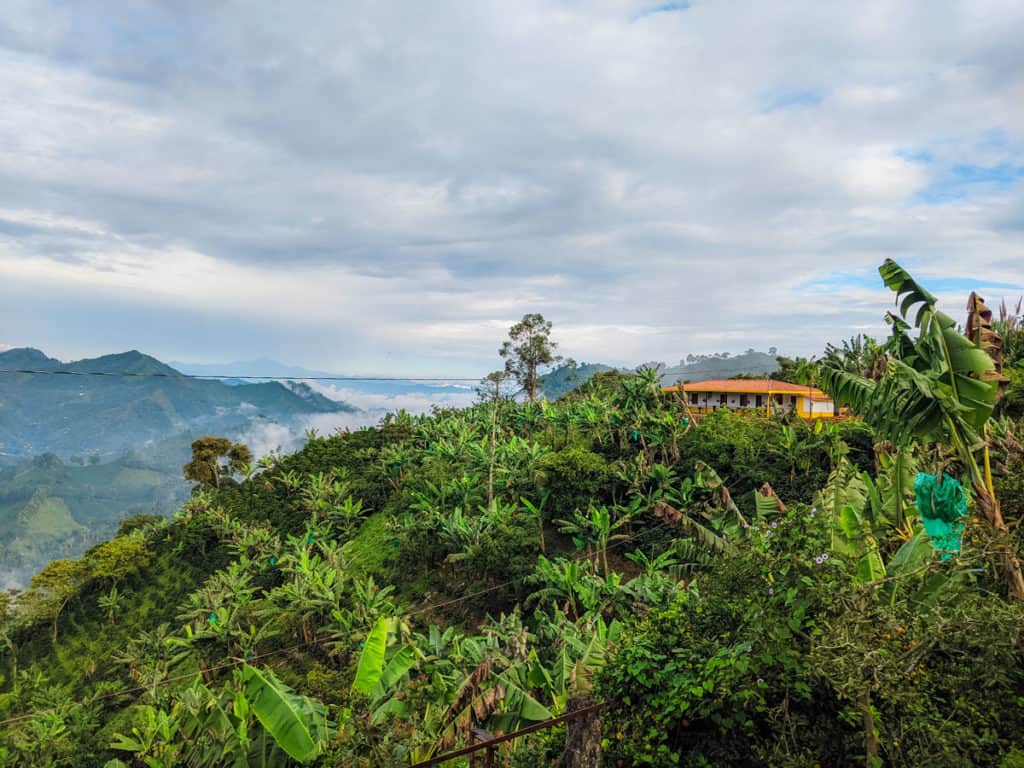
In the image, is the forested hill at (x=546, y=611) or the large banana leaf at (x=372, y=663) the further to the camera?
the large banana leaf at (x=372, y=663)

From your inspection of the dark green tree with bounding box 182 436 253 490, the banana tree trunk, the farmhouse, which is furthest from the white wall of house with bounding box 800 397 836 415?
the dark green tree with bounding box 182 436 253 490

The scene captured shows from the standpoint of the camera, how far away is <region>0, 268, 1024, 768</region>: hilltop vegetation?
10.6 feet

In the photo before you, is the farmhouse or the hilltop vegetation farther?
the farmhouse

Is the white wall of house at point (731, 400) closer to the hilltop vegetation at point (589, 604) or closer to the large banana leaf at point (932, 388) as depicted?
the hilltop vegetation at point (589, 604)

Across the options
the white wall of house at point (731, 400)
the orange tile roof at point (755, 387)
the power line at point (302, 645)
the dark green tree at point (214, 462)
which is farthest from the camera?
the dark green tree at point (214, 462)

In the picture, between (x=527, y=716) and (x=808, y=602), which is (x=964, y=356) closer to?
(x=808, y=602)

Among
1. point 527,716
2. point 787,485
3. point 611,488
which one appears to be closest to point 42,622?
point 611,488

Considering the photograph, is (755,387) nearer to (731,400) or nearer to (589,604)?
(731,400)

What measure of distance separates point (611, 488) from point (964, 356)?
1196cm

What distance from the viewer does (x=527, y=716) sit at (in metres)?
4.93

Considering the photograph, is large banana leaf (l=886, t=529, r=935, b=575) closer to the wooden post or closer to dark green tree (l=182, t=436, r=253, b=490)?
the wooden post

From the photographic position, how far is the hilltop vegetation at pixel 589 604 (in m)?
3.24

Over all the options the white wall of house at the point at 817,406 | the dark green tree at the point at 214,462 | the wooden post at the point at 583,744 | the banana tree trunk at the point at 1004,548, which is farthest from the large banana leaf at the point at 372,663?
the dark green tree at the point at 214,462

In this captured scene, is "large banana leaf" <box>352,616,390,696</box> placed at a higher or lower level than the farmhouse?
lower
